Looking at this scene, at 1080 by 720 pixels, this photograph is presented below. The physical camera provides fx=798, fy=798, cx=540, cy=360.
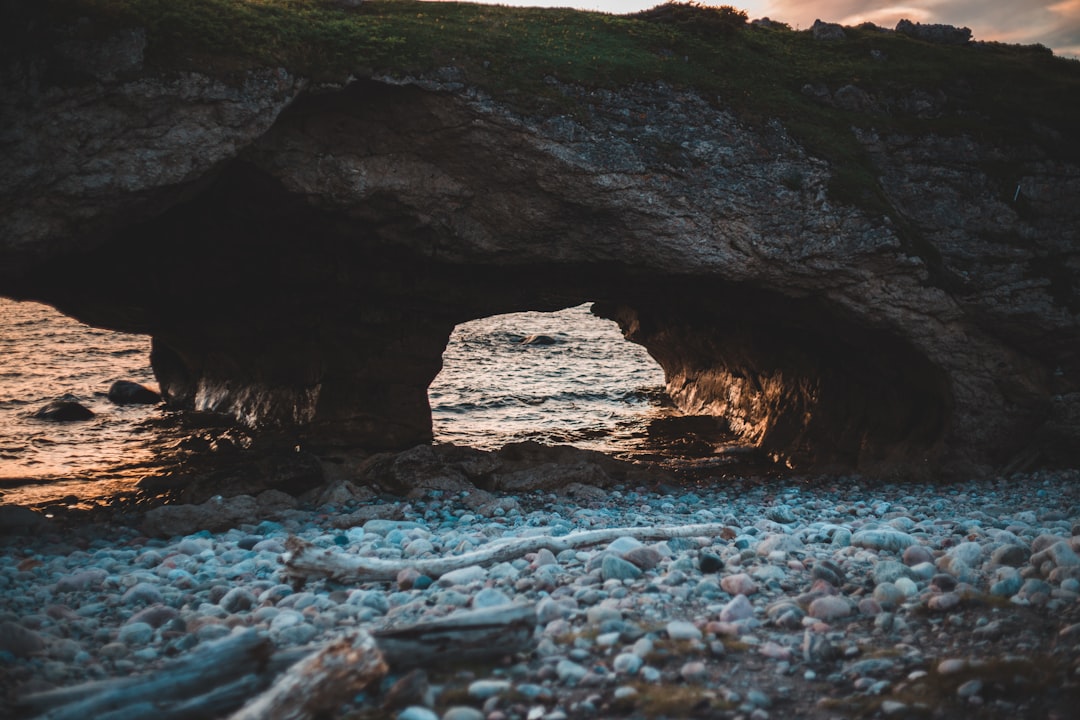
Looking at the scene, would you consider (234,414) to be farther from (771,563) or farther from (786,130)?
(771,563)

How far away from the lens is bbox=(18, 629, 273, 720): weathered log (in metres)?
3.58

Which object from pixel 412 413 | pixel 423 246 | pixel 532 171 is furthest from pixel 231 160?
pixel 412 413

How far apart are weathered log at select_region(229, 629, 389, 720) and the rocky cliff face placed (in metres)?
7.00

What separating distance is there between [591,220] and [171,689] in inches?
327

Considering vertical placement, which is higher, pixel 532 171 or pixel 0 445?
pixel 532 171

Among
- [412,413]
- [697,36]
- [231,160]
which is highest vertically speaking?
[697,36]

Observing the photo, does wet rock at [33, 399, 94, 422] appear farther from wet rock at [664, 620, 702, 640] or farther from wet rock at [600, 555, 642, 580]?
wet rock at [664, 620, 702, 640]

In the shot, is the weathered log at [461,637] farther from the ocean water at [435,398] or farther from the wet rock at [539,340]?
the wet rock at [539,340]

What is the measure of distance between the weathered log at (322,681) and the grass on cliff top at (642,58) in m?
7.63

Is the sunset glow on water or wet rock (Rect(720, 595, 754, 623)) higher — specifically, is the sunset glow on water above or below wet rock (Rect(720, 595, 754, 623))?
below

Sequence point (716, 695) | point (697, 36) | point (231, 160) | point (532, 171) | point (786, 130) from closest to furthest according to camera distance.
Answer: point (716, 695)
point (231, 160)
point (532, 171)
point (786, 130)
point (697, 36)

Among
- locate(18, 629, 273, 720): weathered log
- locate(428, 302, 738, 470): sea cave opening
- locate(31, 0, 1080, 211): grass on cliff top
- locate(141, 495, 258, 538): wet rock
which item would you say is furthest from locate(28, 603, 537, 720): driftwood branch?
locate(428, 302, 738, 470): sea cave opening

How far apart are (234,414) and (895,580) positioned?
14520 millimetres

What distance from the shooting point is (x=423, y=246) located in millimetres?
11336
